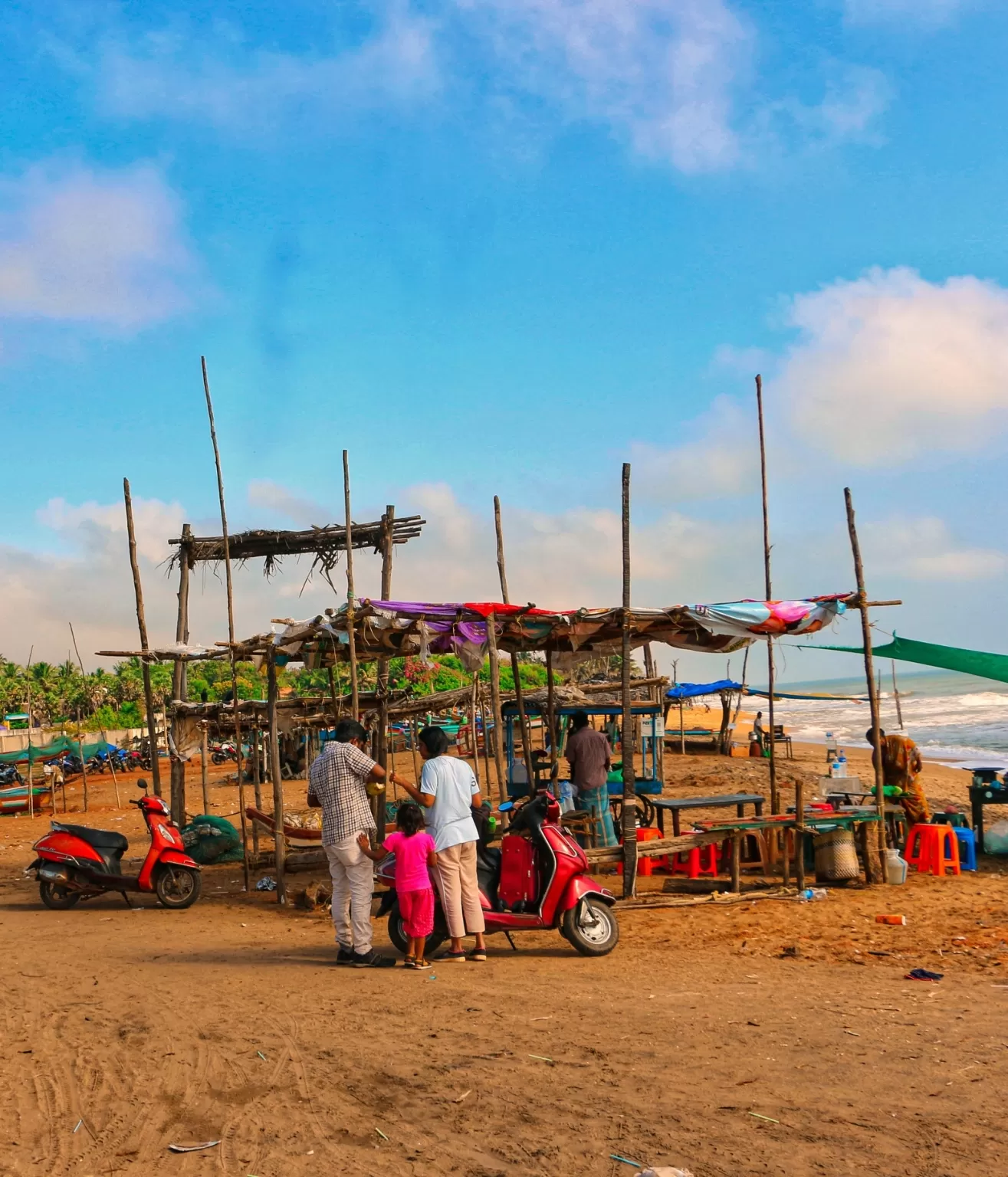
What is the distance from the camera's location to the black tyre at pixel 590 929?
7.13 m

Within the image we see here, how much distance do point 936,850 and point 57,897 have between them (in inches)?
356

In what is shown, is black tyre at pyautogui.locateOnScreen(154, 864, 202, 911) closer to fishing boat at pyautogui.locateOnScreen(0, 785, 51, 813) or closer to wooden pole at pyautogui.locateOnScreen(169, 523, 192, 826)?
wooden pole at pyautogui.locateOnScreen(169, 523, 192, 826)

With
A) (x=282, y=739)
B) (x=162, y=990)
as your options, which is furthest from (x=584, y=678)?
(x=162, y=990)

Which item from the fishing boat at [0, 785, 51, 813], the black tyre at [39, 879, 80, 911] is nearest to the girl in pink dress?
the black tyre at [39, 879, 80, 911]

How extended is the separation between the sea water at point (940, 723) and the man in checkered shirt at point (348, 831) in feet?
72.7

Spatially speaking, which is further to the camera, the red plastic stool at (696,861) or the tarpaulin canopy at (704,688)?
the tarpaulin canopy at (704,688)

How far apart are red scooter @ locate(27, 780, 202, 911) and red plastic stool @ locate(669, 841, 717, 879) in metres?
5.07

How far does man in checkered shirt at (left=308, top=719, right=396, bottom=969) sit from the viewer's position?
23.0ft

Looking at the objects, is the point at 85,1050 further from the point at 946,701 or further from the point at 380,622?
the point at 946,701

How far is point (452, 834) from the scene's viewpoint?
691 cm

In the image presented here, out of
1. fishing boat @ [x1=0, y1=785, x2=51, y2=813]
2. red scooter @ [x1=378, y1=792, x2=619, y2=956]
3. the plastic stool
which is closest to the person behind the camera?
red scooter @ [x1=378, y1=792, x2=619, y2=956]

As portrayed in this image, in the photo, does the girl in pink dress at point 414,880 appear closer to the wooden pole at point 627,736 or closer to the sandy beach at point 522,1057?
the sandy beach at point 522,1057

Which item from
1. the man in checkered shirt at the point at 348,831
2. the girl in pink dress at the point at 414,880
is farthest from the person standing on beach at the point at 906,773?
the man in checkered shirt at the point at 348,831

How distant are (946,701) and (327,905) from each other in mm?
74113
